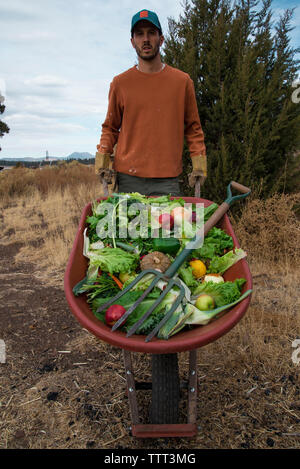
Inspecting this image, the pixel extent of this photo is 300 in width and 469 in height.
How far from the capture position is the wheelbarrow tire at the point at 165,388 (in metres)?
1.99

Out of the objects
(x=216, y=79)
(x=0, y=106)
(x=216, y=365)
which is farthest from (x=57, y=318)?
(x=0, y=106)

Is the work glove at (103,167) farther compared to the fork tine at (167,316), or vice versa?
the work glove at (103,167)

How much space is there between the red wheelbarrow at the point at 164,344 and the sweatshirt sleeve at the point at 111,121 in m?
0.82

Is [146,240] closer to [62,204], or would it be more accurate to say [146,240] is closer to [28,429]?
[28,429]

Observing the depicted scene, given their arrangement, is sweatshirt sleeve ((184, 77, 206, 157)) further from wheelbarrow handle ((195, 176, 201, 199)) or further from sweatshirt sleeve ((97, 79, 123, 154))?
sweatshirt sleeve ((97, 79, 123, 154))

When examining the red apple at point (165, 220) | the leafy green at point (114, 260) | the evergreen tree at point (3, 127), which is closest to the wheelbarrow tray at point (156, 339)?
the leafy green at point (114, 260)

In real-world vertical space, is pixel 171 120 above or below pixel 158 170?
above

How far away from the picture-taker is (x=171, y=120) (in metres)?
2.83

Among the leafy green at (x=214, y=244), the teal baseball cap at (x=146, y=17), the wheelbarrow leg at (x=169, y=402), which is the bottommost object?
the wheelbarrow leg at (x=169, y=402)

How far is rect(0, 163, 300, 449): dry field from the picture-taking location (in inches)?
87.4

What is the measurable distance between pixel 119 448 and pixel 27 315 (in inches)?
86.7

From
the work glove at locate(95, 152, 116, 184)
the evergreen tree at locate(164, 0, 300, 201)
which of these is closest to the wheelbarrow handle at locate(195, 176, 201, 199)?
the work glove at locate(95, 152, 116, 184)

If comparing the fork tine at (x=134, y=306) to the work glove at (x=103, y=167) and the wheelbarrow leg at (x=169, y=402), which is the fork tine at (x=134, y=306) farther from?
the work glove at (x=103, y=167)

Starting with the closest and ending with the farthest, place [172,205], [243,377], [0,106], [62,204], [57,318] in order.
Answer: [172,205] → [243,377] → [57,318] → [62,204] → [0,106]
